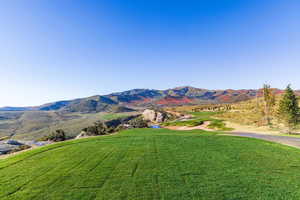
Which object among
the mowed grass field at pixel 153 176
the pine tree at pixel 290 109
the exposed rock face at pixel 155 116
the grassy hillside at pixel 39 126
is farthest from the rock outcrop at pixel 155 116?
the mowed grass field at pixel 153 176

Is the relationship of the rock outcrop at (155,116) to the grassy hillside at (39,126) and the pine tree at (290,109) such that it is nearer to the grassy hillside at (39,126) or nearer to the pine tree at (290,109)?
the grassy hillside at (39,126)

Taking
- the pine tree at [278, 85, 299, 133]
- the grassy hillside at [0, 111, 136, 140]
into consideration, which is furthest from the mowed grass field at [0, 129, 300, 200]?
the grassy hillside at [0, 111, 136, 140]

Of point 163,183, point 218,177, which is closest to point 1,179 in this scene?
point 163,183

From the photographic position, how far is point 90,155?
29.7ft

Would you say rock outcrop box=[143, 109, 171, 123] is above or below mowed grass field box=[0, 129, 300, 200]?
below

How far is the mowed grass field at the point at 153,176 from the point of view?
484 cm

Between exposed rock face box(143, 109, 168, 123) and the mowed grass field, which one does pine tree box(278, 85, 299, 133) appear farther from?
exposed rock face box(143, 109, 168, 123)

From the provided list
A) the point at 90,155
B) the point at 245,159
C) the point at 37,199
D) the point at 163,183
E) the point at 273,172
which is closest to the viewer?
the point at 37,199

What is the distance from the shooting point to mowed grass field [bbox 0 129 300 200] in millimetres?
4844

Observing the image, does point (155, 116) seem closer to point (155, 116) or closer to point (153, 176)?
point (155, 116)

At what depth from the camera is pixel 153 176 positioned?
6039mm

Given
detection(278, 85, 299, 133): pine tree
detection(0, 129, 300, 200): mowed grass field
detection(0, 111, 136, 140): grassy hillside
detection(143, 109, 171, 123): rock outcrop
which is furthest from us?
detection(143, 109, 171, 123): rock outcrop

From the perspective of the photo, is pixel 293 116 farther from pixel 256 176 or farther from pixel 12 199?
pixel 12 199

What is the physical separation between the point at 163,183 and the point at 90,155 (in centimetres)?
576
